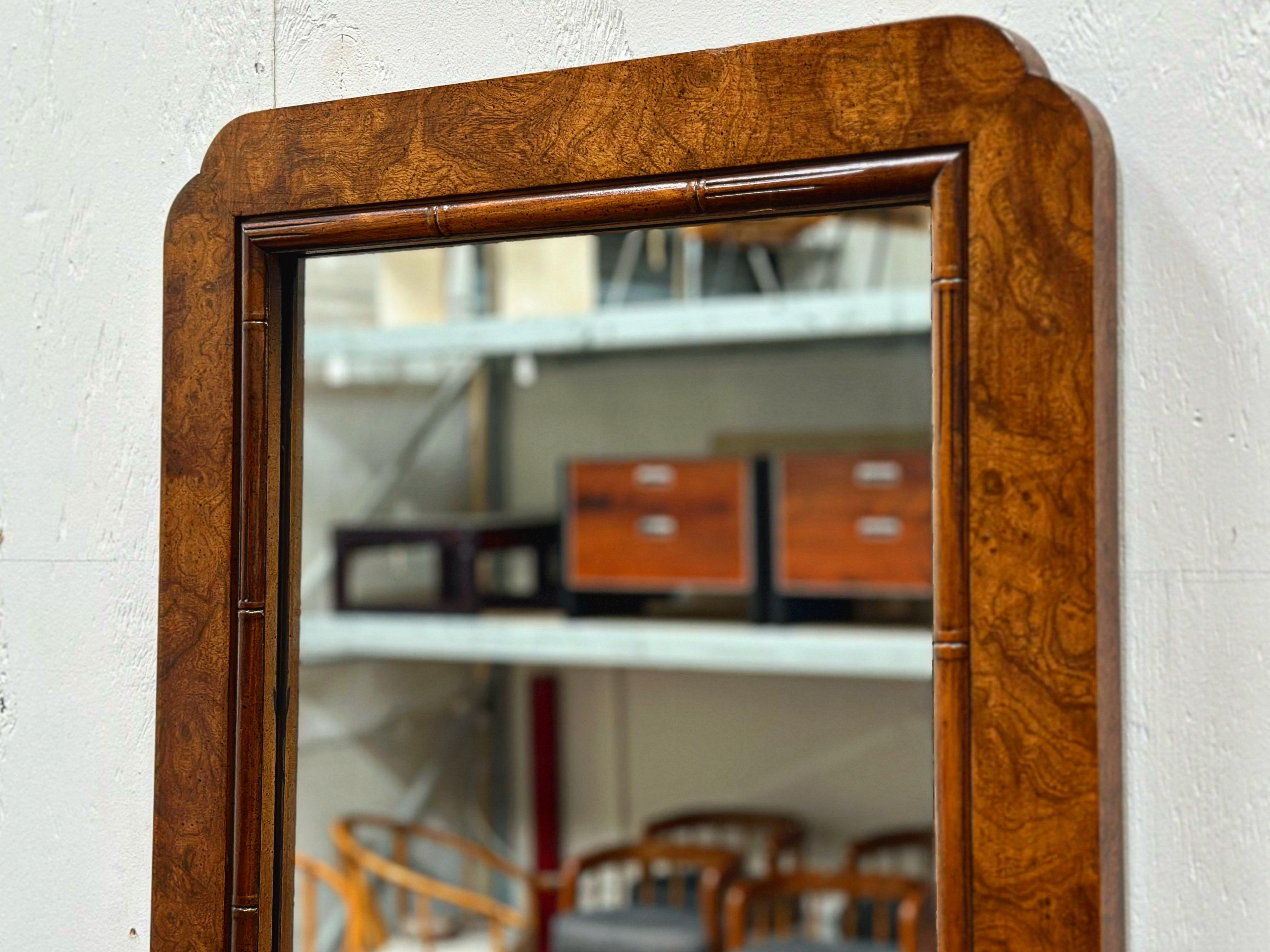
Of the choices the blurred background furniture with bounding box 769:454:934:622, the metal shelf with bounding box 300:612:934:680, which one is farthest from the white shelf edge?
the metal shelf with bounding box 300:612:934:680

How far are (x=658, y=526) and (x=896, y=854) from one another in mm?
661

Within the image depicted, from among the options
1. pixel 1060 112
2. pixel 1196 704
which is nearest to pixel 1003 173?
pixel 1060 112

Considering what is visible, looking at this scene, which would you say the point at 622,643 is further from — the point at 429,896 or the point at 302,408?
the point at 302,408

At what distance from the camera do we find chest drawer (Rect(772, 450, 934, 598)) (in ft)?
4.70

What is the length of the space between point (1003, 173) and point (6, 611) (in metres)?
0.47

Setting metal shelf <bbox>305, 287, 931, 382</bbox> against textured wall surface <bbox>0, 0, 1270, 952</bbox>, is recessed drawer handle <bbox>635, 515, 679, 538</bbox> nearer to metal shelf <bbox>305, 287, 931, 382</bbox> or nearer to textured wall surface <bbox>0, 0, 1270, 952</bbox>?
metal shelf <bbox>305, 287, 931, 382</bbox>

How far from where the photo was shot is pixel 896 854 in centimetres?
190

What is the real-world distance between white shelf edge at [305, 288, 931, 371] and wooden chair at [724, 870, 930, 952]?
24.2 inches

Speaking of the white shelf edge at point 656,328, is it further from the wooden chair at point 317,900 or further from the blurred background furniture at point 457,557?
the wooden chair at point 317,900

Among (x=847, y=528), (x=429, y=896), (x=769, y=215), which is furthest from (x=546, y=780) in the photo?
(x=769, y=215)

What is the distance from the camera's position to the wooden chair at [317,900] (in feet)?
5.14

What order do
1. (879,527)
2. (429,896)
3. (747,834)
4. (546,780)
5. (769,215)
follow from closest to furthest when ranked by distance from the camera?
(769,215)
(879,527)
(429,896)
(747,834)
(546,780)

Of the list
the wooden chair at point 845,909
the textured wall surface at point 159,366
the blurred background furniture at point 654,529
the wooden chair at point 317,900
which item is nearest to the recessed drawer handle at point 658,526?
the blurred background furniture at point 654,529

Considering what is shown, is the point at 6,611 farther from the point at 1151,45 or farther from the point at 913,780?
the point at 913,780
